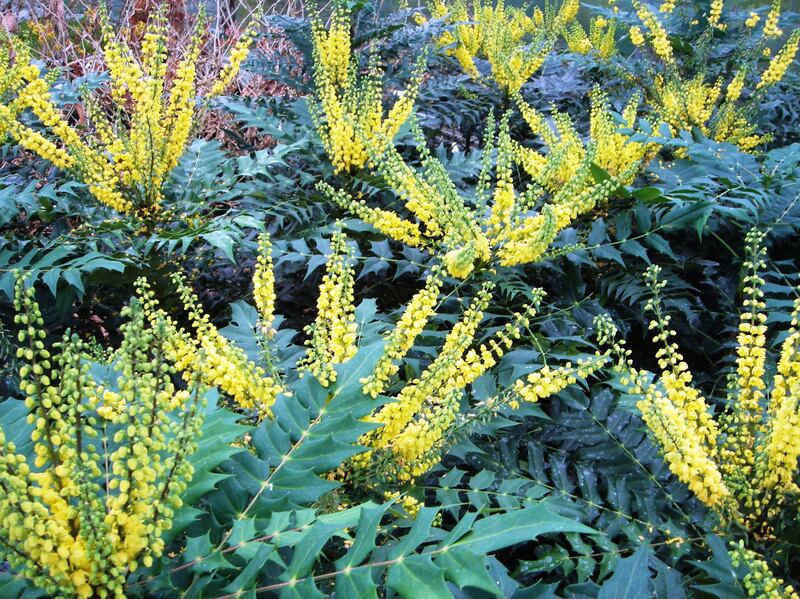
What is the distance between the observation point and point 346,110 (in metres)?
2.35

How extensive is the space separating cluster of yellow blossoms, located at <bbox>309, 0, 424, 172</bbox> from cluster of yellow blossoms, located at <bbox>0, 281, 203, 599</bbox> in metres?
1.42

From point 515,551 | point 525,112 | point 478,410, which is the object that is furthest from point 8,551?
point 525,112

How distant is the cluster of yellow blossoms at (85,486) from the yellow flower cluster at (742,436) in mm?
848

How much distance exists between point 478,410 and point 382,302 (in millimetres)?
920

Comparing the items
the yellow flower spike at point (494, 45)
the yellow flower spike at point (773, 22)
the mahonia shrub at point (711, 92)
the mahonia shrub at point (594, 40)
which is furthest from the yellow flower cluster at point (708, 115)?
the mahonia shrub at point (594, 40)

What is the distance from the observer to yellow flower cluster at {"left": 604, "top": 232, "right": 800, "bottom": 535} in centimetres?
120

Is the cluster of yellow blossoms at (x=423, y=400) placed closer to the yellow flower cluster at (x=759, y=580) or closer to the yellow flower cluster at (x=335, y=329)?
the yellow flower cluster at (x=335, y=329)

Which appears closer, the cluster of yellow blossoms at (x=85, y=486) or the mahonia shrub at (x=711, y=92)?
the cluster of yellow blossoms at (x=85, y=486)

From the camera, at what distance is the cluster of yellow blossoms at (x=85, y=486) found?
2.58 ft

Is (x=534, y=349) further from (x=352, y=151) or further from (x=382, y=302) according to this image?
(x=352, y=151)

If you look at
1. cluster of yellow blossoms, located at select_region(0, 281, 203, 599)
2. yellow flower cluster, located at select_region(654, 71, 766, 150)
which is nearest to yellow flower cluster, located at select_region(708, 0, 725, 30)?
yellow flower cluster, located at select_region(654, 71, 766, 150)

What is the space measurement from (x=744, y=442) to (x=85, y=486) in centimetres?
123

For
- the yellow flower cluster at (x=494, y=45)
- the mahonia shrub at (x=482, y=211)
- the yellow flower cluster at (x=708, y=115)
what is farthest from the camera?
the yellow flower cluster at (x=494, y=45)

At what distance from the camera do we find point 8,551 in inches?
31.3
